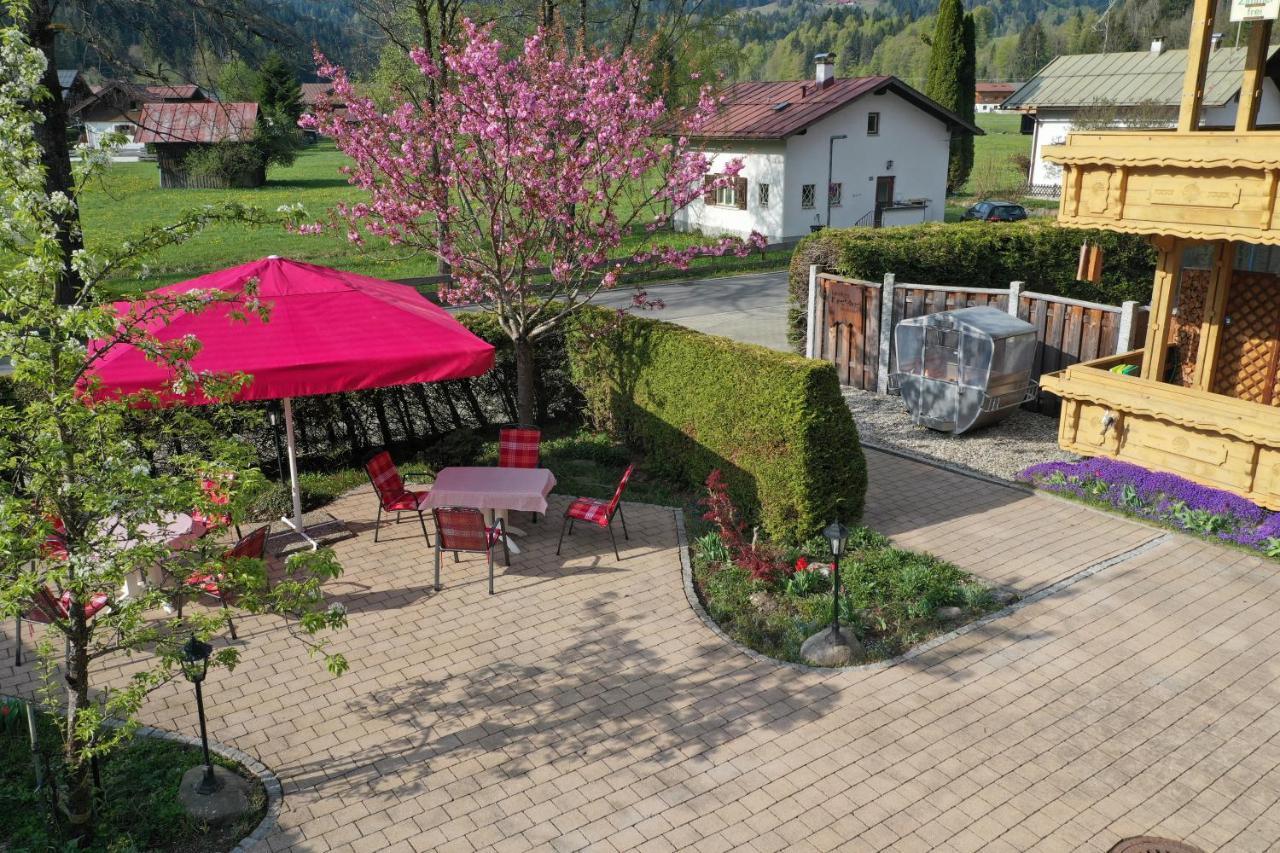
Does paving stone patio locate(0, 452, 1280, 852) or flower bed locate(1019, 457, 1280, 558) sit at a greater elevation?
flower bed locate(1019, 457, 1280, 558)

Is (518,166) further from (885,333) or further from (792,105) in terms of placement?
(792,105)

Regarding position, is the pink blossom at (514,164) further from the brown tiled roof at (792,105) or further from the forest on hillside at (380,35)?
the brown tiled roof at (792,105)

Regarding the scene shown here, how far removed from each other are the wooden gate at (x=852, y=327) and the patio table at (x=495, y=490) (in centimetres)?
788

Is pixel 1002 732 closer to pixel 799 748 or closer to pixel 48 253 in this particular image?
pixel 799 748

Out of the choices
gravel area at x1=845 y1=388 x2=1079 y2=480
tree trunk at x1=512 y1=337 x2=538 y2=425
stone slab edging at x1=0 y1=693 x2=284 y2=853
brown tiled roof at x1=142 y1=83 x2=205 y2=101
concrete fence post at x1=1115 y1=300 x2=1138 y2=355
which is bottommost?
stone slab edging at x1=0 y1=693 x2=284 y2=853

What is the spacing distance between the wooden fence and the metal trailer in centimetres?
66

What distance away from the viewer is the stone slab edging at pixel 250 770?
6.18 metres

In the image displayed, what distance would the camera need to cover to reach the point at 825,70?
36.7 metres

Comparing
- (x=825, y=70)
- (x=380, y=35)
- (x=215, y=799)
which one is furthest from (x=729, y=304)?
(x=215, y=799)

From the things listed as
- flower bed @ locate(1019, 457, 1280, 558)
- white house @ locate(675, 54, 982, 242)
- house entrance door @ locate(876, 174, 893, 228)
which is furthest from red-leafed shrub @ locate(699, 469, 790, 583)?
house entrance door @ locate(876, 174, 893, 228)

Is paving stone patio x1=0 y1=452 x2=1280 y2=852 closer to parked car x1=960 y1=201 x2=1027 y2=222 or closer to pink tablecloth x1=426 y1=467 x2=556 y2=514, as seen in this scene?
pink tablecloth x1=426 y1=467 x2=556 y2=514

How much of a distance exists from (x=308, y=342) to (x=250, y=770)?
4.10 meters

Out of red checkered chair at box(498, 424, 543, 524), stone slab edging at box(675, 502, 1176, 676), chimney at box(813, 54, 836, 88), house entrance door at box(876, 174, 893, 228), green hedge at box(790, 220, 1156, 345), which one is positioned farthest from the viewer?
house entrance door at box(876, 174, 893, 228)

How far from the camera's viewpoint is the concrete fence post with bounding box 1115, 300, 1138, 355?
13477mm
